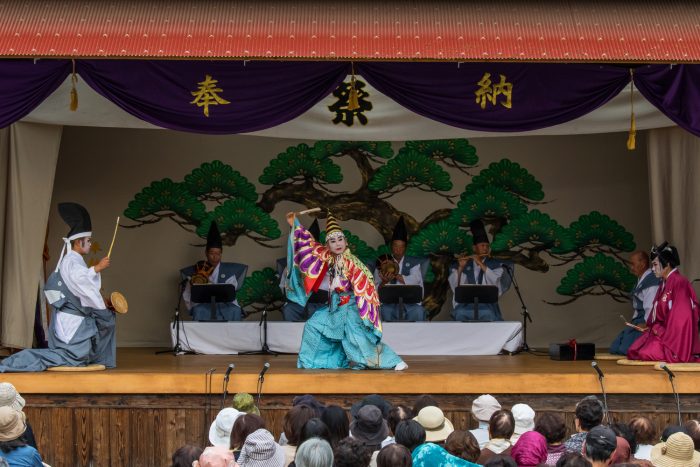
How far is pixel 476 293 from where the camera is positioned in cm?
1134

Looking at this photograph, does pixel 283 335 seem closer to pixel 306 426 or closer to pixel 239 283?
pixel 239 283

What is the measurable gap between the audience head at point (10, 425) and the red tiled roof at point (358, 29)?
12.0ft

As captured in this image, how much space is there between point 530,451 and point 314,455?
1.19 meters

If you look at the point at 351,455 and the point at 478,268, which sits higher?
the point at 478,268

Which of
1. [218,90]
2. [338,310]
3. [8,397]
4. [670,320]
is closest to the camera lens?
[8,397]

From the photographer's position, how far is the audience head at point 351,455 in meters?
4.85

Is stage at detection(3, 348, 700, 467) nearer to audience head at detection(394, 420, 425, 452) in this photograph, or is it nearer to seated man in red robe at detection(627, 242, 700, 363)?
seated man in red robe at detection(627, 242, 700, 363)

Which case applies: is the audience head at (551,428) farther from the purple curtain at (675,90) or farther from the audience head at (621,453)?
the purple curtain at (675,90)

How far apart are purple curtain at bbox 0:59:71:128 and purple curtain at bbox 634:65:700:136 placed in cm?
448

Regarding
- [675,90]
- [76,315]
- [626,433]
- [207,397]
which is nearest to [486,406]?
[626,433]

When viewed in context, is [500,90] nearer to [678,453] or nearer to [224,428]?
[224,428]

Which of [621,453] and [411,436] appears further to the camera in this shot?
[411,436]

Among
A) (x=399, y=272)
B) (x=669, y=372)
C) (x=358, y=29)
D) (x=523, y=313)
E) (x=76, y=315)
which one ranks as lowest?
(x=669, y=372)

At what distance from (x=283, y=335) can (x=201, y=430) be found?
2.51 meters
